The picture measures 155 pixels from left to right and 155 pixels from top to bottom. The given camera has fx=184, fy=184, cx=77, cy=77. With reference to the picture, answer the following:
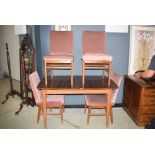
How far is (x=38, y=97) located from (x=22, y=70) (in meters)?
1.02

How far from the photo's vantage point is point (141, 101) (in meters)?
2.84

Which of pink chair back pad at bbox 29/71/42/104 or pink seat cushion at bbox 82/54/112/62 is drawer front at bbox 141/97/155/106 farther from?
pink chair back pad at bbox 29/71/42/104

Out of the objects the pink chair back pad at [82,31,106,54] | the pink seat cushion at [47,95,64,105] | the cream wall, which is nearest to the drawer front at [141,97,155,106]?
the pink chair back pad at [82,31,106,54]

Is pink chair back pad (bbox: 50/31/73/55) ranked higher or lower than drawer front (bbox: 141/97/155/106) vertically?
higher

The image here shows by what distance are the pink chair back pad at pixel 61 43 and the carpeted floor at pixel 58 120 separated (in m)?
1.18

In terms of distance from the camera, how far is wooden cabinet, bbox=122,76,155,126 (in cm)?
281

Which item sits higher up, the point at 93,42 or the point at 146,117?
the point at 93,42

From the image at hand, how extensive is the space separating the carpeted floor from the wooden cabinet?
7.2 inches

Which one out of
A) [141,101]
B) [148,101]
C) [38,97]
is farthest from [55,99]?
Answer: [148,101]

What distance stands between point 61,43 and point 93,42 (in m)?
0.56

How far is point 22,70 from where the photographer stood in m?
3.69

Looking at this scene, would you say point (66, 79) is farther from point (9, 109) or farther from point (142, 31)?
point (142, 31)

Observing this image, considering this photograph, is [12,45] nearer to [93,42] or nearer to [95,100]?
[93,42]

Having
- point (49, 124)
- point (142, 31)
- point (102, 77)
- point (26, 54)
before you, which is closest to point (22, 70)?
point (26, 54)
